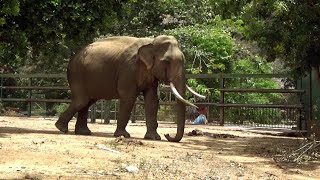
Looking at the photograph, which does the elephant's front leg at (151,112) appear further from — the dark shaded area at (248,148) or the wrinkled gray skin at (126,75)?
the dark shaded area at (248,148)

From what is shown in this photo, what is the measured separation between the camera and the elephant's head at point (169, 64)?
9.94m

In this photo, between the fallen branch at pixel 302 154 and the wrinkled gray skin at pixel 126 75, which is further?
the wrinkled gray skin at pixel 126 75

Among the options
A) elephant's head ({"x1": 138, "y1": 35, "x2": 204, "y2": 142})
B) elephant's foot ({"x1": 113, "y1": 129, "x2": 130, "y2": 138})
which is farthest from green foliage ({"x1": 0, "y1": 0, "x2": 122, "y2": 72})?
elephant's foot ({"x1": 113, "y1": 129, "x2": 130, "y2": 138})

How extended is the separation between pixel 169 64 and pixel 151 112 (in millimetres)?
1030

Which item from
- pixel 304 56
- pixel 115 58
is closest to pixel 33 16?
pixel 115 58

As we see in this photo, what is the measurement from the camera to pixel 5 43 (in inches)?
451

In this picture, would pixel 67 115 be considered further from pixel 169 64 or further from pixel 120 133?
pixel 169 64

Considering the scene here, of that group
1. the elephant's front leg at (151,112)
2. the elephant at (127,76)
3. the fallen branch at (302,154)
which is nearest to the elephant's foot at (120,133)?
the elephant at (127,76)

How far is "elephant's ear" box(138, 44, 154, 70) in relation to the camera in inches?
407

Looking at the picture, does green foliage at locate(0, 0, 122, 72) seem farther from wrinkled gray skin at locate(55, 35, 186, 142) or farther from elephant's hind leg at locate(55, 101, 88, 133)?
elephant's hind leg at locate(55, 101, 88, 133)

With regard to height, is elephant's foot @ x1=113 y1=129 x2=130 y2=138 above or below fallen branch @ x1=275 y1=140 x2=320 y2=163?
above

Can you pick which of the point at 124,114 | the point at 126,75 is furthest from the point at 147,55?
the point at 124,114

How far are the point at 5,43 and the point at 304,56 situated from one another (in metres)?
6.07

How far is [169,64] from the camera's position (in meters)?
10.2
